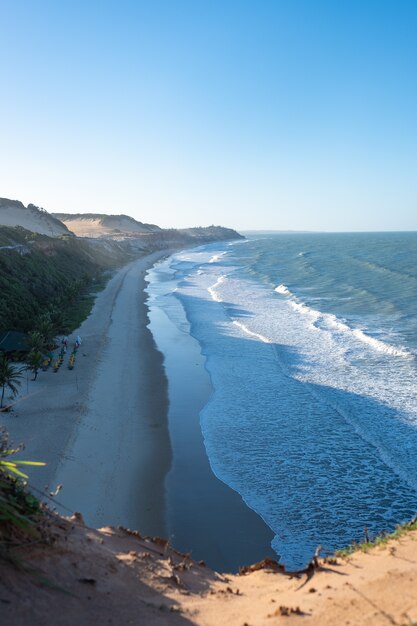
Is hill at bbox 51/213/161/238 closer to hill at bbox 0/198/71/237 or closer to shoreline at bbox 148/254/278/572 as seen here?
hill at bbox 0/198/71/237

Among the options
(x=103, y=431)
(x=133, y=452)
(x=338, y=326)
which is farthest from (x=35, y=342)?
(x=338, y=326)

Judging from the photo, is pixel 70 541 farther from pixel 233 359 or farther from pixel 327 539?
pixel 233 359

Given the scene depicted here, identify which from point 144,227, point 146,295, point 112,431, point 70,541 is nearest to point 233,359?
point 112,431

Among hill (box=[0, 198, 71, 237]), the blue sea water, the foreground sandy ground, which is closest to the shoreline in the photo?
the blue sea water

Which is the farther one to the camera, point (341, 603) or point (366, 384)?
point (366, 384)

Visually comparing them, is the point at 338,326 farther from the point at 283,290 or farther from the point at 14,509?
the point at 14,509

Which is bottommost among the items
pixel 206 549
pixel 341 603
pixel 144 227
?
pixel 206 549
